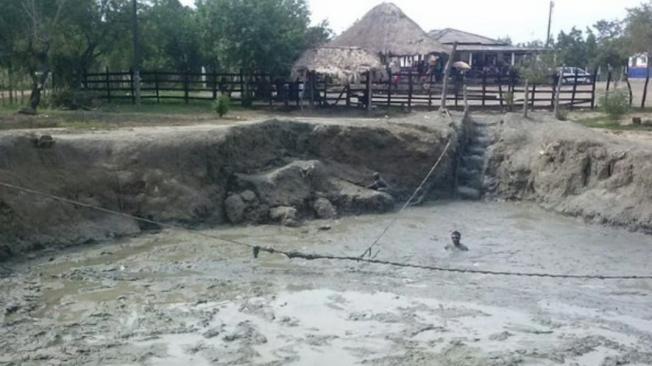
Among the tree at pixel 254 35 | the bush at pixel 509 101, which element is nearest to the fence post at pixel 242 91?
the tree at pixel 254 35

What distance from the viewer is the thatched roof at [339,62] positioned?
2621 centimetres

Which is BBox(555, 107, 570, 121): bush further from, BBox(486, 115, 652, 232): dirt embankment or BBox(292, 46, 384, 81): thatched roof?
BBox(292, 46, 384, 81): thatched roof

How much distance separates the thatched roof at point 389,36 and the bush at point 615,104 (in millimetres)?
7420

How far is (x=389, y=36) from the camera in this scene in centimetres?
2978

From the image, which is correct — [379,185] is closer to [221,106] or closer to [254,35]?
[221,106]

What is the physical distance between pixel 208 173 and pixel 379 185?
4.07 metres

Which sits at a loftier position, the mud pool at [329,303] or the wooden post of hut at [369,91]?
the wooden post of hut at [369,91]

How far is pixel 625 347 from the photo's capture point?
361 inches

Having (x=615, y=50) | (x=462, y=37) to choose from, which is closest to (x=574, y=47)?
(x=462, y=37)

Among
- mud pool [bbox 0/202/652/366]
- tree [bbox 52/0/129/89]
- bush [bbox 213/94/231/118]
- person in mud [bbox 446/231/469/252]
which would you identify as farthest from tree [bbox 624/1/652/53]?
tree [bbox 52/0/129/89]

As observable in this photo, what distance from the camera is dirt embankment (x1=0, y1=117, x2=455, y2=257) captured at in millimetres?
13727

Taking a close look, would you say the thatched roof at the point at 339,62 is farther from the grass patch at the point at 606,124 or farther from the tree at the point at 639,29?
the tree at the point at 639,29

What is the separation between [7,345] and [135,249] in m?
4.48

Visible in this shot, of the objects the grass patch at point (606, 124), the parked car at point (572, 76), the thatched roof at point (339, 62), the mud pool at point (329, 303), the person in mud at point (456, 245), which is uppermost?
the thatched roof at point (339, 62)
